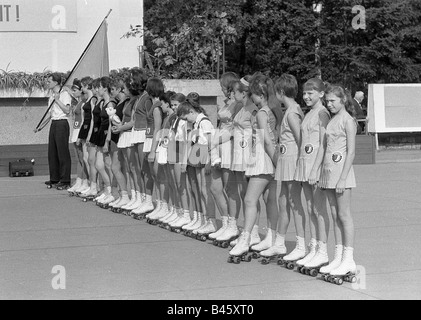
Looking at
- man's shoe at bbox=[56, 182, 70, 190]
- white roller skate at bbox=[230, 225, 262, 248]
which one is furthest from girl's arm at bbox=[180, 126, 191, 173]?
man's shoe at bbox=[56, 182, 70, 190]

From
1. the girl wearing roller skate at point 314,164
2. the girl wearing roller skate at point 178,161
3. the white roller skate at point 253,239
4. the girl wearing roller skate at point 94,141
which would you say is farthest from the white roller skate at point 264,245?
the girl wearing roller skate at point 94,141

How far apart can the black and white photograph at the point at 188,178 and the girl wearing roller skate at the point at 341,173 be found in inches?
0.5

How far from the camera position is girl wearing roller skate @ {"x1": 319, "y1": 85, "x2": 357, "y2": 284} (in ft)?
25.4

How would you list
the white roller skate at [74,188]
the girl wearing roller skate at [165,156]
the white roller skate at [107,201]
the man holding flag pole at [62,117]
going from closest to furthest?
the girl wearing roller skate at [165,156]
the white roller skate at [107,201]
the white roller skate at [74,188]
the man holding flag pole at [62,117]

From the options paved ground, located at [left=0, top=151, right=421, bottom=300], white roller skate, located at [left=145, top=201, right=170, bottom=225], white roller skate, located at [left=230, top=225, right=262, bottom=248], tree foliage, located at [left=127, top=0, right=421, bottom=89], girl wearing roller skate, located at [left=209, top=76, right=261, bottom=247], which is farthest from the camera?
tree foliage, located at [left=127, top=0, right=421, bottom=89]

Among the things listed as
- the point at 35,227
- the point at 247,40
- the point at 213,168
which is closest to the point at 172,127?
the point at 213,168

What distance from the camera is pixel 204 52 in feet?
62.6

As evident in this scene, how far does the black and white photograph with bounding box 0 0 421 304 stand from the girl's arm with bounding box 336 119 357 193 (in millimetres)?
13

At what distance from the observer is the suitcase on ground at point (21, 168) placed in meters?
17.5

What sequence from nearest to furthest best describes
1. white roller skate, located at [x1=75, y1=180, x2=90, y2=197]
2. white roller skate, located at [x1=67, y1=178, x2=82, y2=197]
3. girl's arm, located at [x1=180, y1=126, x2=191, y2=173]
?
girl's arm, located at [x1=180, y1=126, x2=191, y2=173], white roller skate, located at [x1=75, y1=180, x2=90, y2=197], white roller skate, located at [x1=67, y1=178, x2=82, y2=197]

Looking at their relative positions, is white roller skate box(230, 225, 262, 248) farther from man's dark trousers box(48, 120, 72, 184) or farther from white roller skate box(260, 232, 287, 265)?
man's dark trousers box(48, 120, 72, 184)

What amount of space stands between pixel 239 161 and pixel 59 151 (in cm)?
700

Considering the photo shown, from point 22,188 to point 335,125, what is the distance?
899cm

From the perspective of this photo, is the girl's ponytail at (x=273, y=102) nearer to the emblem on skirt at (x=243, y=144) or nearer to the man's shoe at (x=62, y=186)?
the emblem on skirt at (x=243, y=144)
